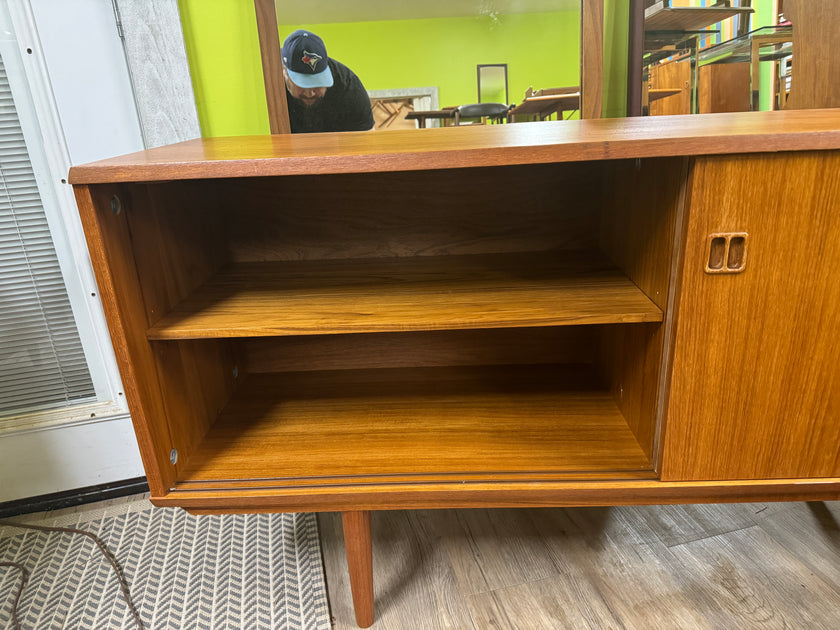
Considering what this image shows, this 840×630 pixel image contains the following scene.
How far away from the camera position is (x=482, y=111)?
1241 millimetres

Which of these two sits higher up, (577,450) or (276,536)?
(577,450)

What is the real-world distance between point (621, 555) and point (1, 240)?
1.43 metres

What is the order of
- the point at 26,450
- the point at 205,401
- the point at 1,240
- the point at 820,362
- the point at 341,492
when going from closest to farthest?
the point at 820,362 < the point at 341,492 < the point at 205,401 < the point at 1,240 < the point at 26,450

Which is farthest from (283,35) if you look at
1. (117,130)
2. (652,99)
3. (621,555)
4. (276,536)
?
(621,555)

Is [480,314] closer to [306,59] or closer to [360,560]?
[360,560]

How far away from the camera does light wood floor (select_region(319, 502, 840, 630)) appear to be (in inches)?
36.6

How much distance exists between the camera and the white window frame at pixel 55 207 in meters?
1.05

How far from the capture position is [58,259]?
1.19m

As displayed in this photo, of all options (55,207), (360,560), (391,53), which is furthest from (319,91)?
(360,560)

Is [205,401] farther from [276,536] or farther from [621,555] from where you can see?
[621,555]

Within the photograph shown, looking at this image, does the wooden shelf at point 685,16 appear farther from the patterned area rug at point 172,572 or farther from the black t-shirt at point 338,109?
the patterned area rug at point 172,572

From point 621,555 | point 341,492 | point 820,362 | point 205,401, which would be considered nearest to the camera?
point 820,362

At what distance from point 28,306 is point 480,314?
3.51ft

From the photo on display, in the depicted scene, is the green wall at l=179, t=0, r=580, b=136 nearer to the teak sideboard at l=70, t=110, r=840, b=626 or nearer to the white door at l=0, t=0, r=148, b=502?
the white door at l=0, t=0, r=148, b=502
